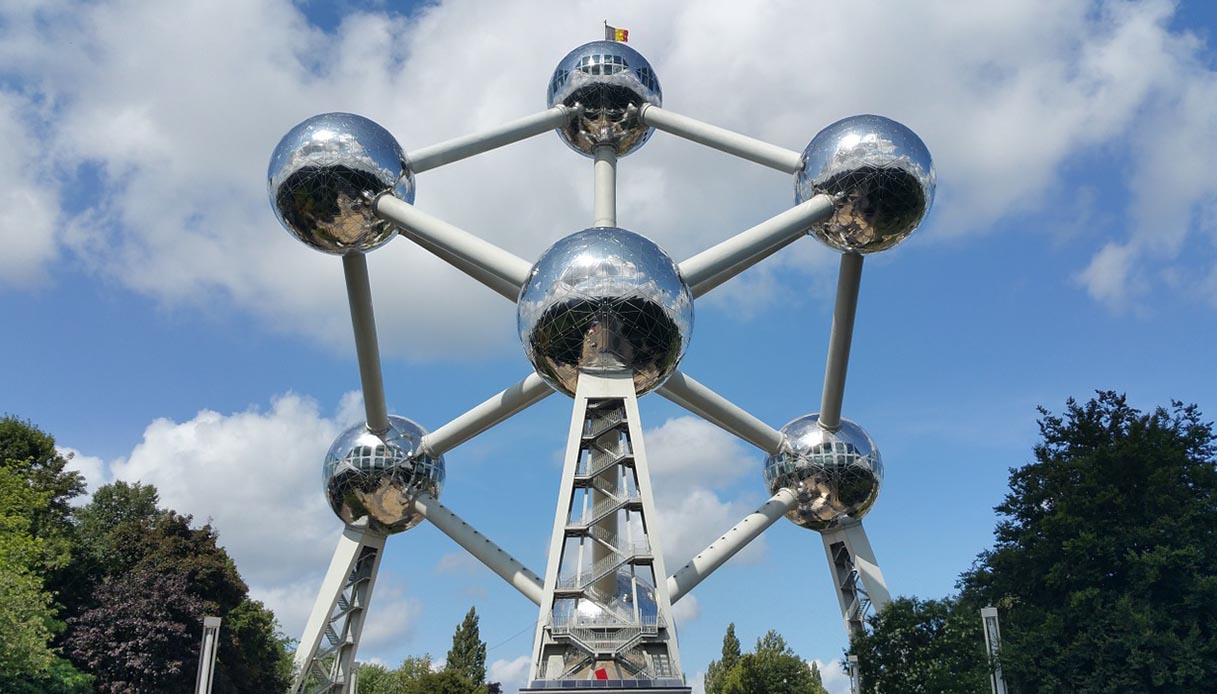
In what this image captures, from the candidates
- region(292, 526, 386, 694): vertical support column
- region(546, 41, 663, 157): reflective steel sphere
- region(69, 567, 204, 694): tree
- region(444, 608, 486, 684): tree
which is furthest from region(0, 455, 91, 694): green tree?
region(444, 608, 486, 684): tree

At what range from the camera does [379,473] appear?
25047 mm

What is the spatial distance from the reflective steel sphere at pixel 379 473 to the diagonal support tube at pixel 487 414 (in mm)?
470

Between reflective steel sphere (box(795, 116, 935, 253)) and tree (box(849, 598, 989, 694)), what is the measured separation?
786 cm

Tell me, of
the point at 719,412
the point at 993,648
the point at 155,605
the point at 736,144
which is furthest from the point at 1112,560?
the point at 155,605

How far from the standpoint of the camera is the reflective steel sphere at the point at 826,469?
2541 centimetres

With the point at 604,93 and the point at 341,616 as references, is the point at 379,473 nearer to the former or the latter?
the point at 341,616

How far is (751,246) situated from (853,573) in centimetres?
1048

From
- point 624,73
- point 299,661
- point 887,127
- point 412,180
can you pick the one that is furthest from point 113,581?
point 887,127

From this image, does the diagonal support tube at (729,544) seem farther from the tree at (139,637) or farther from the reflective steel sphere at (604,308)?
the tree at (139,637)

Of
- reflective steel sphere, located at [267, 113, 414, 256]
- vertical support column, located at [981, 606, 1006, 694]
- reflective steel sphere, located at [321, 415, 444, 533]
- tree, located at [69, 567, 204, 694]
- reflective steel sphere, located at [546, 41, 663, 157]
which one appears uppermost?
reflective steel sphere, located at [546, 41, 663, 157]

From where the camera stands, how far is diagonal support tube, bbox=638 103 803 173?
953 inches

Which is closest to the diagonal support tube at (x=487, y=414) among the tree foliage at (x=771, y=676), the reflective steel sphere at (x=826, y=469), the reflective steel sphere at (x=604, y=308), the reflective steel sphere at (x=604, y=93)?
the reflective steel sphere at (x=604, y=308)

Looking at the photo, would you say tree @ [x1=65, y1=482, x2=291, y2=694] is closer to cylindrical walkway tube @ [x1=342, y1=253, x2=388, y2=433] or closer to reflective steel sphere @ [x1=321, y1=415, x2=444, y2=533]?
reflective steel sphere @ [x1=321, y1=415, x2=444, y2=533]

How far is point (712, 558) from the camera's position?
2358 centimetres
